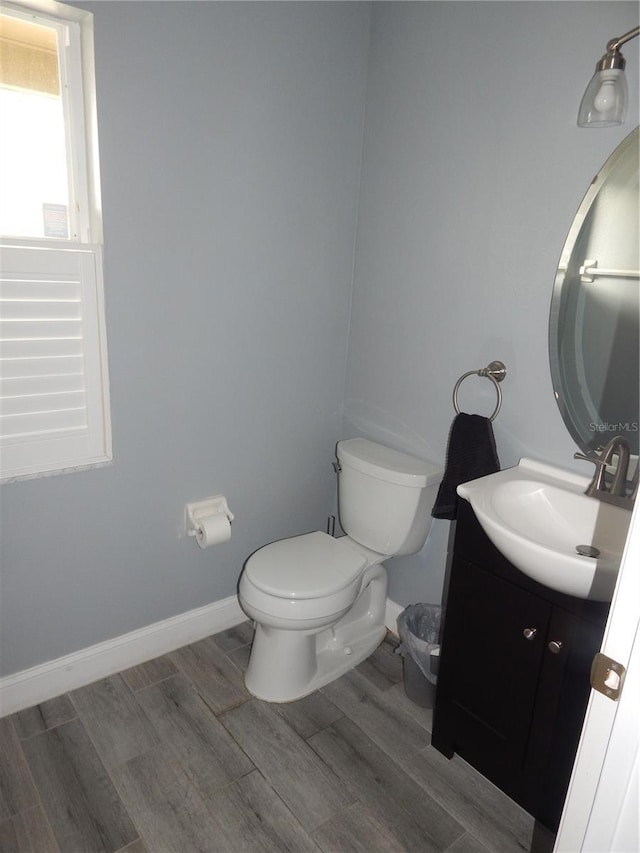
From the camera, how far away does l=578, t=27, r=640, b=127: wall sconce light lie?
1.28 m

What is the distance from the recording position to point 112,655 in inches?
82.3

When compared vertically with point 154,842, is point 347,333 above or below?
above

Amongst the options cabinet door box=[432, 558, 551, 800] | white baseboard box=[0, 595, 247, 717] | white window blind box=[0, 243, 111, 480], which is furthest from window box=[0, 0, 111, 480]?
cabinet door box=[432, 558, 551, 800]

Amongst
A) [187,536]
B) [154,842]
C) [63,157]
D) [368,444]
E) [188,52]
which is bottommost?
[154,842]

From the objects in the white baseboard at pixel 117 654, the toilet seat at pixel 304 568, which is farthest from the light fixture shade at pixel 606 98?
the white baseboard at pixel 117 654

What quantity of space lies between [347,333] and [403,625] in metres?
1.20

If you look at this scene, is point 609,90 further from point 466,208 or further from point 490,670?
point 490,670

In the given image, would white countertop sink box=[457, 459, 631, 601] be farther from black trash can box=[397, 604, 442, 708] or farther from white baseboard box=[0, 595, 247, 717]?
white baseboard box=[0, 595, 247, 717]

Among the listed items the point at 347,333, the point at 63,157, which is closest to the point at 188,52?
the point at 63,157

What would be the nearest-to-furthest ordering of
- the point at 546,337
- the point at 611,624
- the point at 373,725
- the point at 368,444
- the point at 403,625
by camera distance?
the point at 611,624 < the point at 546,337 < the point at 373,725 < the point at 403,625 < the point at 368,444

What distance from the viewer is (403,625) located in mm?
2129

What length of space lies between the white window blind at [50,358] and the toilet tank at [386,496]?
3.06ft

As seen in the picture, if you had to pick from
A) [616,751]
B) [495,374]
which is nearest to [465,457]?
[495,374]

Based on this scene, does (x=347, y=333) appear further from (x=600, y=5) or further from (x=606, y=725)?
(x=606, y=725)
